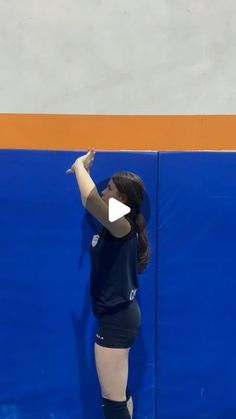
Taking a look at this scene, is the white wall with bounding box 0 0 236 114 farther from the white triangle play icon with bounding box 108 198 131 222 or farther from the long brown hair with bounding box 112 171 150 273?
the white triangle play icon with bounding box 108 198 131 222

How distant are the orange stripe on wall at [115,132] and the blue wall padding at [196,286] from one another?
1.05ft

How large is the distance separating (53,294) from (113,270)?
57cm

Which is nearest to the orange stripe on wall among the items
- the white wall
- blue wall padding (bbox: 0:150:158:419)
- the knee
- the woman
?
the white wall

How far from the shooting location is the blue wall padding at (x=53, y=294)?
7.73ft

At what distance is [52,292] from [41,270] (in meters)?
0.13

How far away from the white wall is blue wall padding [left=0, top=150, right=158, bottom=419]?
482 mm

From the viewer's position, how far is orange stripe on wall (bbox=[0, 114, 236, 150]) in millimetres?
2629

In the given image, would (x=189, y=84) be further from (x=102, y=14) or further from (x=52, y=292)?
(x=52, y=292)

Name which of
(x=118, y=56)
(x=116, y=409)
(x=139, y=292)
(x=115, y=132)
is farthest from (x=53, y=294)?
(x=118, y=56)

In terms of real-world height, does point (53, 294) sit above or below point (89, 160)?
below

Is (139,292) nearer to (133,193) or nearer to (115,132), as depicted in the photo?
(133,193)

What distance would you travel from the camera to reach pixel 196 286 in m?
2.43

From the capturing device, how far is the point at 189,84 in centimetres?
267

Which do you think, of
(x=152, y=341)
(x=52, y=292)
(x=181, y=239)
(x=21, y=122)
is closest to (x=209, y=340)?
(x=152, y=341)
